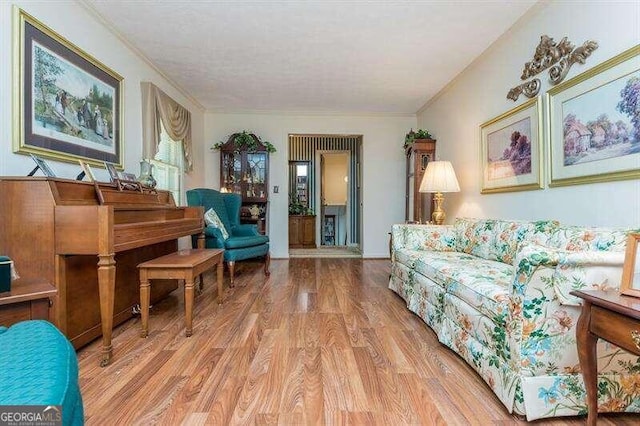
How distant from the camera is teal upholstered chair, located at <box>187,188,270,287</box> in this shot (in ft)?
11.9

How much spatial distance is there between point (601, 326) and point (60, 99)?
323 cm

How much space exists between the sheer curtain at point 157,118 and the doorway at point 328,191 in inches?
130

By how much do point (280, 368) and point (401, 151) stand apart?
4.58 metres

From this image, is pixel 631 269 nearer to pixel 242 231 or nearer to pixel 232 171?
pixel 242 231

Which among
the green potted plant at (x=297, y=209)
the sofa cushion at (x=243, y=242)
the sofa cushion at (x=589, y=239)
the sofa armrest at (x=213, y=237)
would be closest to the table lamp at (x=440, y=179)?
the sofa cushion at (x=589, y=239)

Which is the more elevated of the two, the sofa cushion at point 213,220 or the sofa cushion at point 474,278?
the sofa cushion at point 213,220

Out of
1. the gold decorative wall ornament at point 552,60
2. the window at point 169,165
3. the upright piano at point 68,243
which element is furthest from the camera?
the window at point 169,165

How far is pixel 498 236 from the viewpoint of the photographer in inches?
102

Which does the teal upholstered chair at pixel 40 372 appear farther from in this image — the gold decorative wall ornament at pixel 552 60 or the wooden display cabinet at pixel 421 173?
the wooden display cabinet at pixel 421 173

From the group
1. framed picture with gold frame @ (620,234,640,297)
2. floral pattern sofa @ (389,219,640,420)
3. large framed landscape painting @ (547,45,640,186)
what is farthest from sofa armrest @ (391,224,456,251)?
framed picture with gold frame @ (620,234,640,297)

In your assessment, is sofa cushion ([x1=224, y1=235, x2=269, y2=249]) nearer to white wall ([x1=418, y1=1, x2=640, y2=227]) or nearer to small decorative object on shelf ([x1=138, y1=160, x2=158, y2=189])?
small decorative object on shelf ([x1=138, y1=160, x2=158, y2=189])

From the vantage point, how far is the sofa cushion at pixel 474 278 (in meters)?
1.61

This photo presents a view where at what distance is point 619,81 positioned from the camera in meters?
1.86

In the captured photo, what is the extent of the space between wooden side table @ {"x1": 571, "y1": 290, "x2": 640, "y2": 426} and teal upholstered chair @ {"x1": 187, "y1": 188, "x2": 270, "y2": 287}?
3.10 m
